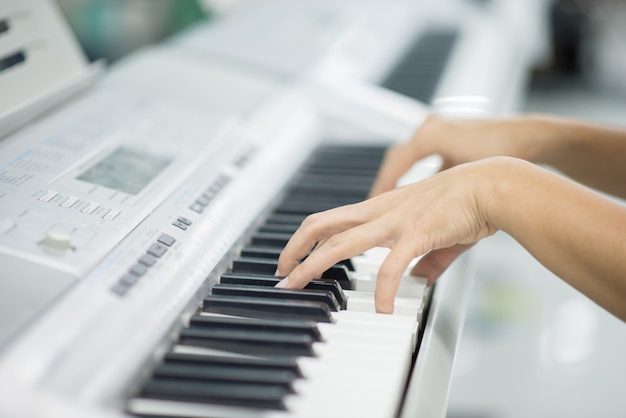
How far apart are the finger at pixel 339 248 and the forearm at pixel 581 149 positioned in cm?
45

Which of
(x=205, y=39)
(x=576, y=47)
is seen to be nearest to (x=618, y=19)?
(x=576, y=47)

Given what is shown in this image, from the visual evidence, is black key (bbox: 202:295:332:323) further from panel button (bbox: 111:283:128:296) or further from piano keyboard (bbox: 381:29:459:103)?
piano keyboard (bbox: 381:29:459:103)

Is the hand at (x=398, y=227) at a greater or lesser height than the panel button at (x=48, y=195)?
lesser

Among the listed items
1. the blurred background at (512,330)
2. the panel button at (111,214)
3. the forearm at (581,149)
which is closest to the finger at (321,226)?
the panel button at (111,214)

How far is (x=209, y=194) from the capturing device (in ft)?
3.35

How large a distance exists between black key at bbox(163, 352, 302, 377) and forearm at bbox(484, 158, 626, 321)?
0.31m

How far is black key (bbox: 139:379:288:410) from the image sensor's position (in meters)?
0.66

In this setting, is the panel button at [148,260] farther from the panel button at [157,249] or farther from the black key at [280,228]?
the black key at [280,228]

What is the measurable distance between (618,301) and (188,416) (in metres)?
0.49

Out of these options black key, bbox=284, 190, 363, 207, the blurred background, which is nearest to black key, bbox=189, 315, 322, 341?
black key, bbox=284, 190, 363, 207

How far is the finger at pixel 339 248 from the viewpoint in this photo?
83 centimetres

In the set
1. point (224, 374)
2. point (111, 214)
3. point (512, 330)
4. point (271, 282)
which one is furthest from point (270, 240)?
point (512, 330)

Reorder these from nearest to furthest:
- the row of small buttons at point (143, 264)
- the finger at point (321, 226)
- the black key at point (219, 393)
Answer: the black key at point (219, 393) → the row of small buttons at point (143, 264) → the finger at point (321, 226)

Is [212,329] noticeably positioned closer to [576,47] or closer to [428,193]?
[428,193]
